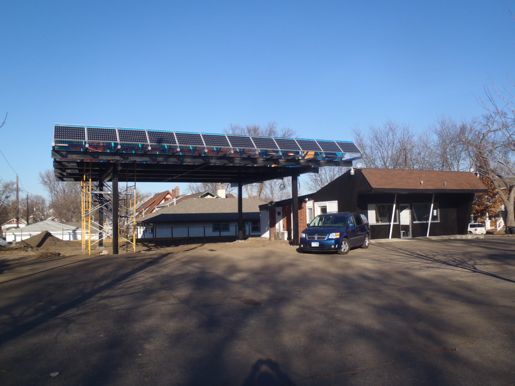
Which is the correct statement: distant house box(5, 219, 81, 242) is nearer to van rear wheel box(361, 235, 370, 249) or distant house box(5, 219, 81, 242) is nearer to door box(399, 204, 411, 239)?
door box(399, 204, 411, 239)

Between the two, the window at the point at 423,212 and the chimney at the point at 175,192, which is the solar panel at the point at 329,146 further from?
the chimney at the point at 175,192

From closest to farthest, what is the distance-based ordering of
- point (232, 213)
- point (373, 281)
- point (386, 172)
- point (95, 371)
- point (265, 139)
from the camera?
point (95, 371), point (373, 281), point (265, 139), point (386, 172), point (232, 213)

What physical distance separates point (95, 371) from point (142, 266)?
34.8 feet

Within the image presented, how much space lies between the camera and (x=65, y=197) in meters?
82.6

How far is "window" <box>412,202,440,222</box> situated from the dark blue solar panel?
750 cm

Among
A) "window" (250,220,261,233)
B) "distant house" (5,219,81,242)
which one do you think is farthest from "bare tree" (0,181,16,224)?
"window" (250,220,261,233)

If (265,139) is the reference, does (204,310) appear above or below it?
below

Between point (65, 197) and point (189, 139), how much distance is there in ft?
224

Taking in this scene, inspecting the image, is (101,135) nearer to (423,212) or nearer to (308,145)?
(308,145)

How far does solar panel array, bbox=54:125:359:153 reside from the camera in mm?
19250

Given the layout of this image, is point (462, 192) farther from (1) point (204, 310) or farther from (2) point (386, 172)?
(1) point (204, 310)

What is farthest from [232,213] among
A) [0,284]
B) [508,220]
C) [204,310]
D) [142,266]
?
[204,310]

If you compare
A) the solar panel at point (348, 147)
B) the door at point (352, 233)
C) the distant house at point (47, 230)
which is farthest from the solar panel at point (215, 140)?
the distant house at point (47, 230)

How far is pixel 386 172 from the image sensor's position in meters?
26.2
